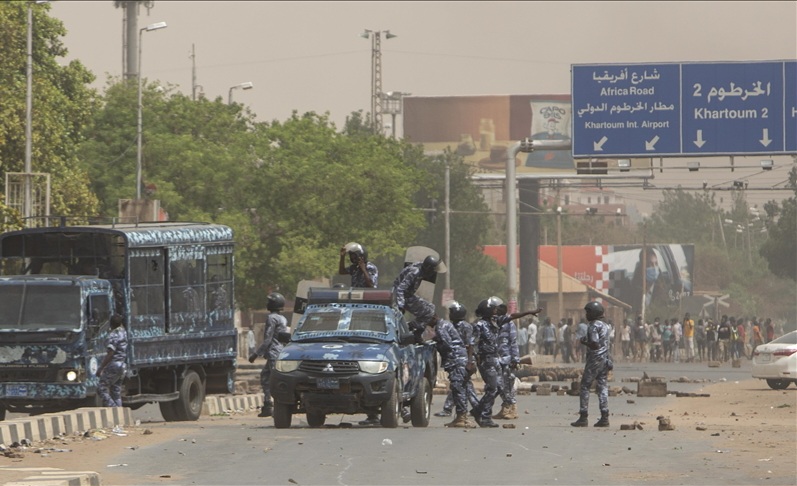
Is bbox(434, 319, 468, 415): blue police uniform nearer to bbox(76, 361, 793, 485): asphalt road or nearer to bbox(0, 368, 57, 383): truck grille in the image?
bbox(76, 361, 793, 485): asphalt road

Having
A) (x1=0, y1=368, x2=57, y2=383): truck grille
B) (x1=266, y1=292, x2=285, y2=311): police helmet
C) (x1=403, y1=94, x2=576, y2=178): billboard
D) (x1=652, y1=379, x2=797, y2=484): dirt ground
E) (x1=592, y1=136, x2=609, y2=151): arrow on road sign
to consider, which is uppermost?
(x1=403, y1=94, x2=576, y2=178): billboard

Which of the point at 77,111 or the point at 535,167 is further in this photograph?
the point at 535,167

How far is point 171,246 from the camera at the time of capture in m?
25.5

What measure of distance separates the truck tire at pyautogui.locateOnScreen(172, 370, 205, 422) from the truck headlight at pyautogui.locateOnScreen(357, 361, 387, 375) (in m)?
4.90

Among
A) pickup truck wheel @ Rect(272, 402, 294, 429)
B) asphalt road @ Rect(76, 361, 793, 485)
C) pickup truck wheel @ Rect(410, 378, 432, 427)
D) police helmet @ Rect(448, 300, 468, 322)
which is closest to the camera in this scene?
asphalt road @ Rect(76, 361, 793, 485)

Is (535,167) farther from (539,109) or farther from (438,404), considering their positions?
(438,404)

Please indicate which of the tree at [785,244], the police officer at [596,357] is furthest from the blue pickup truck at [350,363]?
the tree at [785,244]

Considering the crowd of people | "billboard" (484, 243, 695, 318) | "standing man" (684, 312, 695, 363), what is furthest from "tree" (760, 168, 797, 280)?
"standing man" (684, 312, 695, 363)

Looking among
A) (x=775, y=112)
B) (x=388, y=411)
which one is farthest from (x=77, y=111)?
(x=388, y=411)

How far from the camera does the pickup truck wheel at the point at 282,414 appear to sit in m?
22.0

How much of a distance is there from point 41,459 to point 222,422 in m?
8.22

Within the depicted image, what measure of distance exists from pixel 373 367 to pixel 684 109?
1083 inches

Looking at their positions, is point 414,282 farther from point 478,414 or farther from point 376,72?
point 376,72

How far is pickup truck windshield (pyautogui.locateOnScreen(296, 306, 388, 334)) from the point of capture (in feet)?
73.3
